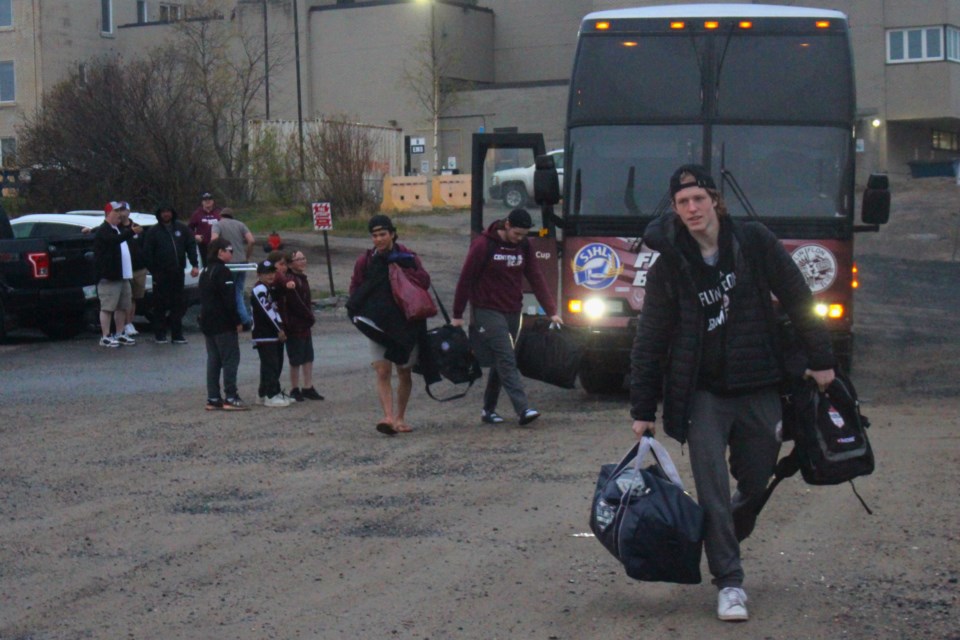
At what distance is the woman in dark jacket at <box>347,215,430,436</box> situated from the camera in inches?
416

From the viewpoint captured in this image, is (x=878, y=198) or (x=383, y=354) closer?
(x=383, y=354)

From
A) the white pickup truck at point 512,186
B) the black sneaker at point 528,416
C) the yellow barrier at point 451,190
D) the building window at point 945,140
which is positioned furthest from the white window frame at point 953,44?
the black sneaker at point 528,416

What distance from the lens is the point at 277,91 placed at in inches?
2238

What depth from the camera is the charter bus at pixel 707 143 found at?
11695mm

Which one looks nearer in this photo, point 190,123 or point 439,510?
point 439,510

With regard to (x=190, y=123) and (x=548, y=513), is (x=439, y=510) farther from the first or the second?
(x=190, y=123)

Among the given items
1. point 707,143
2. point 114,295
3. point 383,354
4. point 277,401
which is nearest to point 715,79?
point 707,143

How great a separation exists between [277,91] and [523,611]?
52.9 metres

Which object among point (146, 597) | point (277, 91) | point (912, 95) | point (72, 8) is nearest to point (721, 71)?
point (146, 597)

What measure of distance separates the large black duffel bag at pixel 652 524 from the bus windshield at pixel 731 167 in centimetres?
637

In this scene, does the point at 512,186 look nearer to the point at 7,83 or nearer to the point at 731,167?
the point at 731,167

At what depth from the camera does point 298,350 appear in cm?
1281

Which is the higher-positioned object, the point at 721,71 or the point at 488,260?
the point at 721,71

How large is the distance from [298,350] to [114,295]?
553 cm
